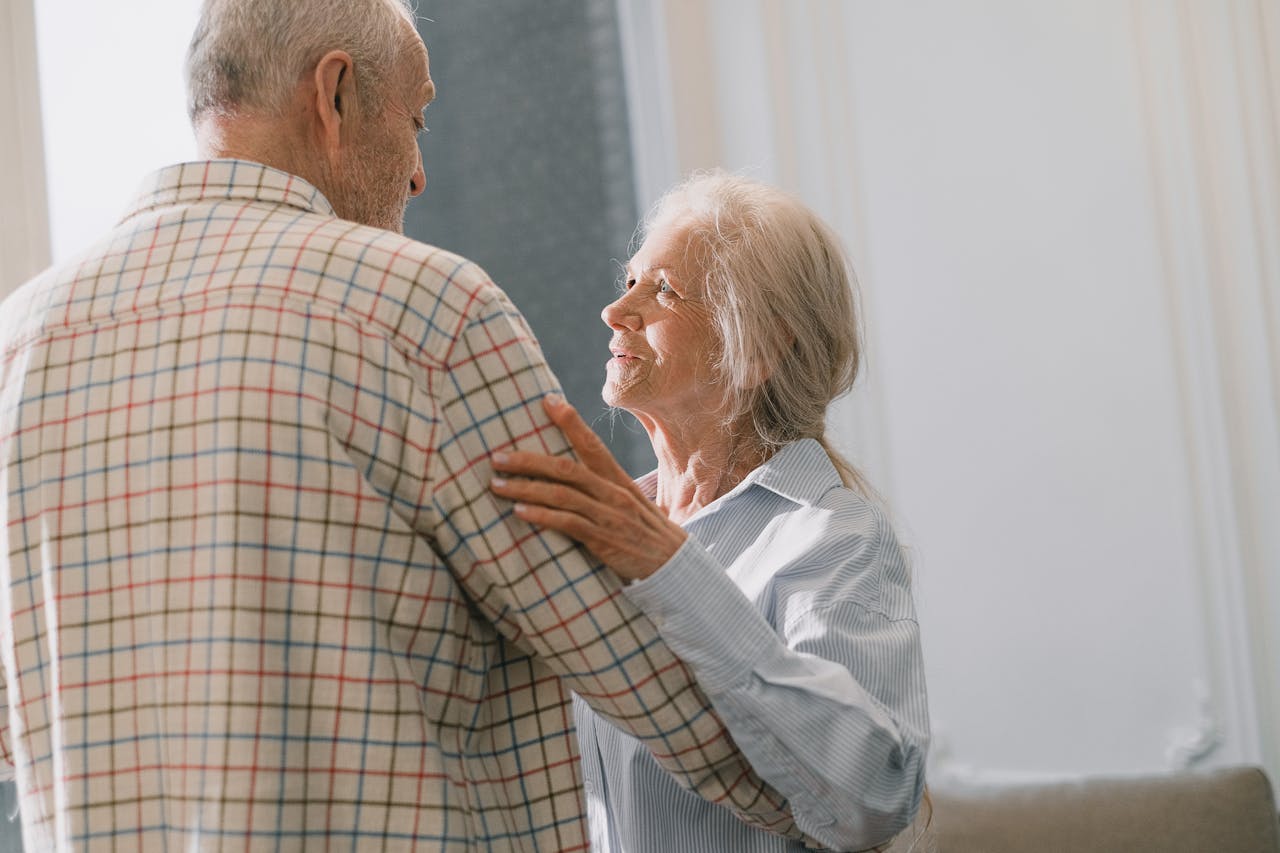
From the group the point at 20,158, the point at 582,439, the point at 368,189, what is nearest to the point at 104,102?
the point at 20,158

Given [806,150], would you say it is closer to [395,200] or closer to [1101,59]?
[1101,59]

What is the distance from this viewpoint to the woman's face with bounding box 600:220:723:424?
1848 millimetres

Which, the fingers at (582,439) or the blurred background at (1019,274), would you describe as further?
the blurred background at (1019,274)

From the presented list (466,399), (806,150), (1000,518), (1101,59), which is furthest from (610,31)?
(466,399)

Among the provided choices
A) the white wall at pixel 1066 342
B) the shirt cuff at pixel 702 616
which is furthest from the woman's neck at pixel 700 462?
the white wall at pixel 1066 342

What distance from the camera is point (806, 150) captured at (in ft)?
10.9

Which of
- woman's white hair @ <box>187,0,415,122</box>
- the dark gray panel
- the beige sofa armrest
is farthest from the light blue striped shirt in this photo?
the dark gray panel

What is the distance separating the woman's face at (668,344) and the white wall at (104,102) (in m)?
1.03

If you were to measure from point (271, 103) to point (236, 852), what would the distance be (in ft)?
2.24

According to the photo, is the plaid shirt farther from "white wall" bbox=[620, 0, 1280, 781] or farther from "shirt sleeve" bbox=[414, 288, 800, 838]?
"white wall" bbox=[620, 0, 1280, 781]

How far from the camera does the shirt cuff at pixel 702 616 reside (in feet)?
3.94

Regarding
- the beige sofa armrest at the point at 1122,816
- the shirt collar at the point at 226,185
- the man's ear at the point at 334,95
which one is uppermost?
the man's ear at the point at 334,95

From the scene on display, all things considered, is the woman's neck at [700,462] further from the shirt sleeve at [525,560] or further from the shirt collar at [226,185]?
the shirt collar at [226,185]

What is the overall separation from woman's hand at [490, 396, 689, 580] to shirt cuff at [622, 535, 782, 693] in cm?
2
